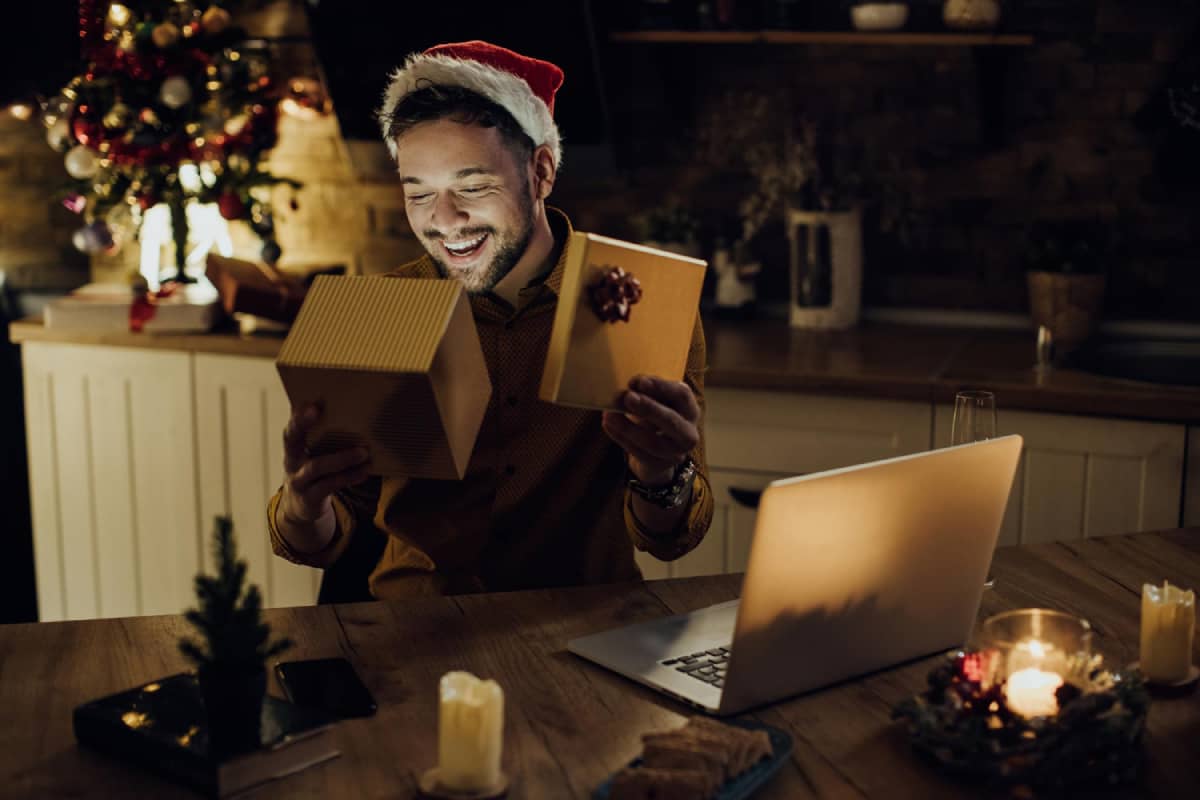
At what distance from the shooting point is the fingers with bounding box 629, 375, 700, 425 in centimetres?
148

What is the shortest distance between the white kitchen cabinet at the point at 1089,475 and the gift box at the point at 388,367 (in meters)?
1.33

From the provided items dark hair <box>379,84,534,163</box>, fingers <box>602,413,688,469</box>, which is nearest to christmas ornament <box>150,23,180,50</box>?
dark hair <box>379,84,534,163</box>

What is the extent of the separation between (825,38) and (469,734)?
87.2 inches

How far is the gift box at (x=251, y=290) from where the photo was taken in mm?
3004

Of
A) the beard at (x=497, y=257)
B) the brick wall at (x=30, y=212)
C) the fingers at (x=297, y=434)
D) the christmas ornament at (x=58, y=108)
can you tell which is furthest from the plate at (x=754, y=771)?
the brick wall at (x=30, y=212)

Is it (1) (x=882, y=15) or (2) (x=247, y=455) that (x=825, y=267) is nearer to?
(1) (x=882, y=15)

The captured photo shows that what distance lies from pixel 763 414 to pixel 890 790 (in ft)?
5.36

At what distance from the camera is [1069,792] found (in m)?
1.16

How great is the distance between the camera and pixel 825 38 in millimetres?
3000

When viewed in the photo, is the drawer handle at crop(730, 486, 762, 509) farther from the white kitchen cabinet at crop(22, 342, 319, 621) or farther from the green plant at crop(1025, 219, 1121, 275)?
the white kitchen cabinet at crop(22, 342, 319, 621)

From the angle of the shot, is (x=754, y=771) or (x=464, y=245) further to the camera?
(x=464, y=245)

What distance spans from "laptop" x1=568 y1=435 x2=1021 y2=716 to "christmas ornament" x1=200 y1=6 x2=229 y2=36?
218 centimetres

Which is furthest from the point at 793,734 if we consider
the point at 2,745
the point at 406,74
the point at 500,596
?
the point at 406,74

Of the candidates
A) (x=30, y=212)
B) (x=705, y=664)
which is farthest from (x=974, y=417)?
(x=30, y=212)
